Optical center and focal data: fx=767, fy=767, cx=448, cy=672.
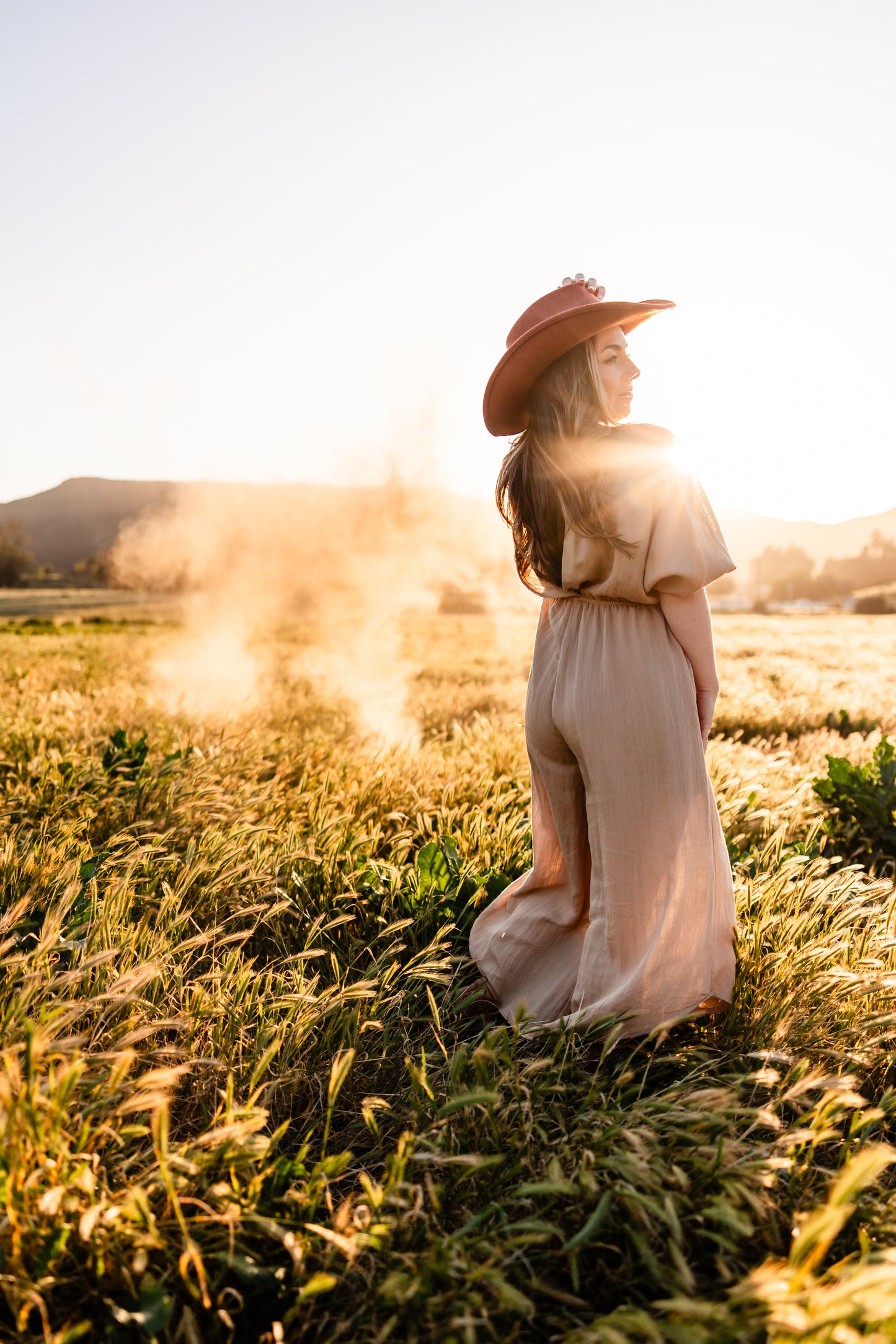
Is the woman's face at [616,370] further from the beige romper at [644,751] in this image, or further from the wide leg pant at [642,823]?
the wide leg pant at [642,823]

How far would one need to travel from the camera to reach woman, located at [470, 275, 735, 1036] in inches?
91.7

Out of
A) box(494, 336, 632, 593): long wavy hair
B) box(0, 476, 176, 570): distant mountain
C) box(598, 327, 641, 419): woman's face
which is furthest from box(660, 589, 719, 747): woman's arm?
box(0, 476, 176, 570): distant mountain

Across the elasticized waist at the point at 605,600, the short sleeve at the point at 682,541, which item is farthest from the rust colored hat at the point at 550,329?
the elasticized waist at the point at 605,600

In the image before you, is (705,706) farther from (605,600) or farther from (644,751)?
(605,600)

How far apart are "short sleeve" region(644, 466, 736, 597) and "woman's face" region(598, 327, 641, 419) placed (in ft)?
1.14

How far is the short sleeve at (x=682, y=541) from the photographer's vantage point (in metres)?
2.26

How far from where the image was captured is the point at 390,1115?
81.6 inches

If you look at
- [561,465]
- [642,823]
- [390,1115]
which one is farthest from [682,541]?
[390,1115]

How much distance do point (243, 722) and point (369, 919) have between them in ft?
10.2

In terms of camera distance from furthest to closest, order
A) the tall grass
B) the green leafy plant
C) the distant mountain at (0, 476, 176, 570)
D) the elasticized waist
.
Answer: the distant mountain at (0, 476, 176, 570) → the green leafy plant → the elasticized waist → the tall grass

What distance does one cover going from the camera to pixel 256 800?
3.73 m

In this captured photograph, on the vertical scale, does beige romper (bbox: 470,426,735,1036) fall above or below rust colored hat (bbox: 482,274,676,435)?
below

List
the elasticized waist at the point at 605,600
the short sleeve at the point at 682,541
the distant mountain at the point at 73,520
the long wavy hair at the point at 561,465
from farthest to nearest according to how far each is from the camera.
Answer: the distant mountain at the point at 73,520, the elasticized waist at the point at 605,600, the long wavy hair at the point at 561,465, the short sleeve at the point at 682,541

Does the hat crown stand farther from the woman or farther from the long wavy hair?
the long wavy hair
